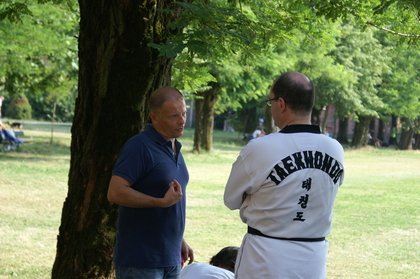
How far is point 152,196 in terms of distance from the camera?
3877 mm

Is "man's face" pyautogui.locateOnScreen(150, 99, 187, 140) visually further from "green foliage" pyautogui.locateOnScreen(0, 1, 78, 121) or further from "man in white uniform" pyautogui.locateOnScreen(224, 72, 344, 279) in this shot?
"green foliage" pyautogui.locateOnScreen(0, 1, 78, 121)

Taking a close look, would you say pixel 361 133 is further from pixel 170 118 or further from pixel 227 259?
pixel 170 118

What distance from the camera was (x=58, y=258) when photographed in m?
5.66

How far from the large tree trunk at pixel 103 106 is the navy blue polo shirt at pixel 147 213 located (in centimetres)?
140

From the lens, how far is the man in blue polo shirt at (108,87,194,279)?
3.79m

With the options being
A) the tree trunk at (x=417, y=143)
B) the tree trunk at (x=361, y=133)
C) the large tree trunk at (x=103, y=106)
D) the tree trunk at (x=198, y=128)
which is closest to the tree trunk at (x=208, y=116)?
the tree trunk at (x=198, y=128)

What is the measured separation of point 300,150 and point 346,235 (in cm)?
916

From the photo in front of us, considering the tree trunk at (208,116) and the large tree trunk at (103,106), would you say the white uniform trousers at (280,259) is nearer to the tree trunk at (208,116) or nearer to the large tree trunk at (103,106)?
the large tree trunk at (103,106)

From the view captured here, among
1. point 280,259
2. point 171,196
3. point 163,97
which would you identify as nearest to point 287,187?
point 280,259

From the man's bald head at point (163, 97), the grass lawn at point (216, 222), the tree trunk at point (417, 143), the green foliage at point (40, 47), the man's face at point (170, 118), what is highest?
the green foliage at point (40, 47)

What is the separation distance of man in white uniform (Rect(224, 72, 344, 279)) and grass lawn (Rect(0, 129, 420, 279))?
17.0 feet

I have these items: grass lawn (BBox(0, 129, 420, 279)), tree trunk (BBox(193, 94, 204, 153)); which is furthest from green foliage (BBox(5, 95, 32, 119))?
grass lawn (BBox(0, 129, 420, 279))

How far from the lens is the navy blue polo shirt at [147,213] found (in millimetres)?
3840

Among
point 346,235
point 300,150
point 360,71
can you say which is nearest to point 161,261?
point 300,150
